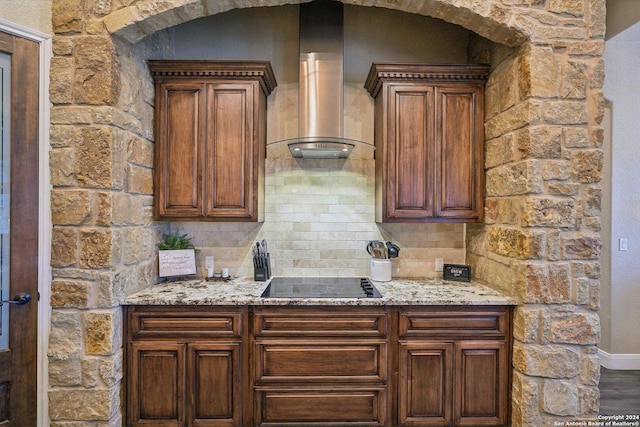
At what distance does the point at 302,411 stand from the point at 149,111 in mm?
2440

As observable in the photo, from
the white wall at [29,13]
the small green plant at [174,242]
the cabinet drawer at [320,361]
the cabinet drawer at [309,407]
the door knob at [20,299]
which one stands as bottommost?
the cabinet drawer at [309,407]

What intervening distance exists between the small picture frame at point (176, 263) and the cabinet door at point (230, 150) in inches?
17.8

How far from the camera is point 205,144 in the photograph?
2762 mm

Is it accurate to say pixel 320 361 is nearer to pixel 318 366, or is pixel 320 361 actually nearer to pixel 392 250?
pixel 318 366

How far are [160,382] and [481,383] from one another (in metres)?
2.16

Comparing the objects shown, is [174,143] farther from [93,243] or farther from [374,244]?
[374,244]

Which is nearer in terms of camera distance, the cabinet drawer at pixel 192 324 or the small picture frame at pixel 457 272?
the cabinet drawer at pixel 192 324

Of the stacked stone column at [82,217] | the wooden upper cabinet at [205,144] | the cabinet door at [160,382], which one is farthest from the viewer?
the wooden upper cabinet at [205,144]

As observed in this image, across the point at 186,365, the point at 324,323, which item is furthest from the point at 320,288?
the point at 186,365

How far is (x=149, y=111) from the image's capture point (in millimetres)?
2738

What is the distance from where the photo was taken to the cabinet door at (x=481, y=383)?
242 cm

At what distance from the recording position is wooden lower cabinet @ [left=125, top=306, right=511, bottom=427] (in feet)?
7.83

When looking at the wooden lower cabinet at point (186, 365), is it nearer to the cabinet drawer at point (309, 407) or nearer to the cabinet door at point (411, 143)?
the cabinet drawer at point (309, 407)

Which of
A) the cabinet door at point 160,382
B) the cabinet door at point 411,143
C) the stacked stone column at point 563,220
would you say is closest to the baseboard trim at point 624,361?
the stacked stone column at point 563,220
